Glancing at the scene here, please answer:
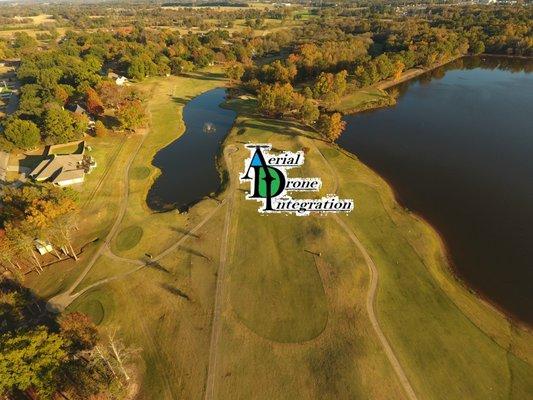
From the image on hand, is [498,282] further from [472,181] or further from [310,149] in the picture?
[310,149]

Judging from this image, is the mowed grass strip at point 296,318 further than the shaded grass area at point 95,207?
No

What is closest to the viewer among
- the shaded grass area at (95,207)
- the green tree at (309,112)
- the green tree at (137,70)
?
the shaded grass area at (95,207)

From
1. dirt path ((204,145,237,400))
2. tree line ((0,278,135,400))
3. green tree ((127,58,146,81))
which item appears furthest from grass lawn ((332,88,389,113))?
tree line ((0,278,135,400))

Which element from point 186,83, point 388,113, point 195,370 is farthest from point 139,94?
→ point 195,370

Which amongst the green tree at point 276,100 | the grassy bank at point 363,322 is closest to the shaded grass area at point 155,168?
the grassy bank at point 363,322

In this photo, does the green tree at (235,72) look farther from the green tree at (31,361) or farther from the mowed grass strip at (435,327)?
the green tree at (31,361)

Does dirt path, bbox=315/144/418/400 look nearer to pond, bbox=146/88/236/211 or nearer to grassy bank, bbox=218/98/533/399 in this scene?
grassy bank, bbox=218/98/533/399
